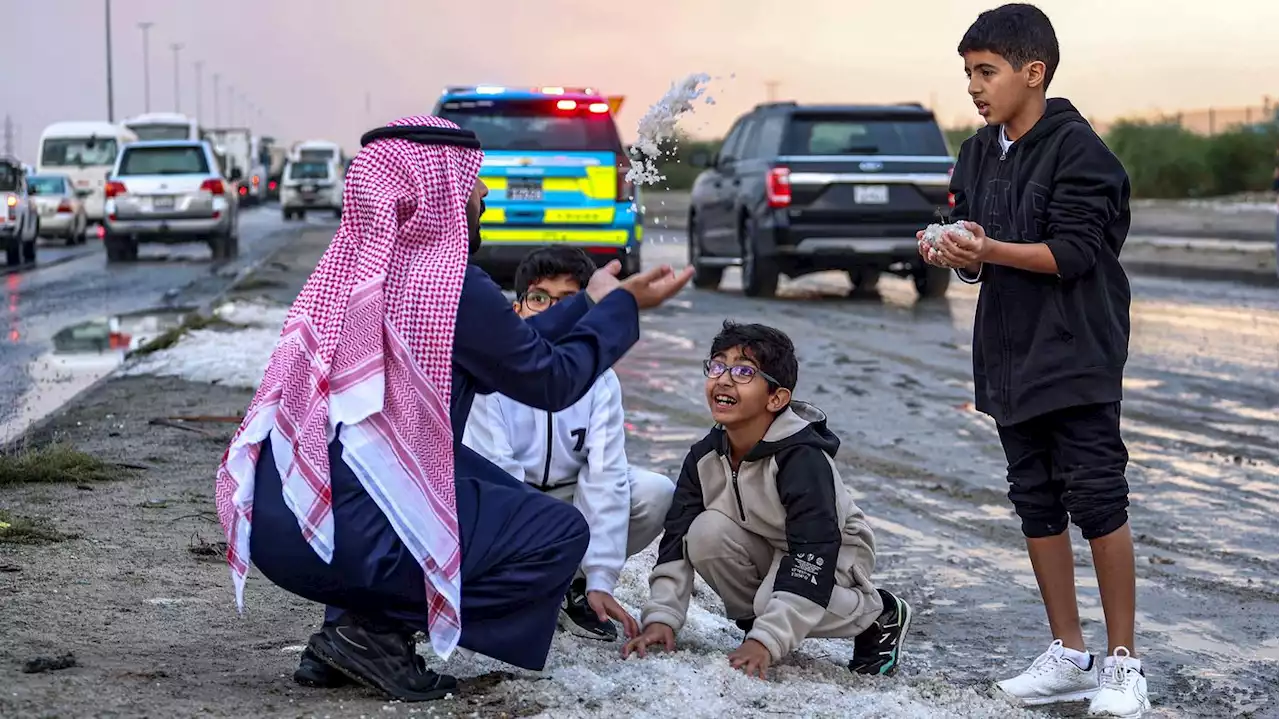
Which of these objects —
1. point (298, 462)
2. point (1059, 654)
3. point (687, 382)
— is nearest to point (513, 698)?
point (298, 462)

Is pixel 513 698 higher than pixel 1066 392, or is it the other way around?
pixel 1066 392

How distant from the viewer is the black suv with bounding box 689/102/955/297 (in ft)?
55.0

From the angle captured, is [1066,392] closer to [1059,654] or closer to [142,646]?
[1059,654]

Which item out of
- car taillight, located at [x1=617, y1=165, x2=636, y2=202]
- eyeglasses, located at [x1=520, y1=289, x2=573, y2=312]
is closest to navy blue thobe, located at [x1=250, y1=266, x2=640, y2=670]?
eyeglasses, located at [x1=520, y1=289, x2=573, y2=312]

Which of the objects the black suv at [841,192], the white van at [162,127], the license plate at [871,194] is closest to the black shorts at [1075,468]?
the black suv at [841,192]

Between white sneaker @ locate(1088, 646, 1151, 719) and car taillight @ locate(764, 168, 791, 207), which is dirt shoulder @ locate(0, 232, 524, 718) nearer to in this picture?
white sneaker @ locate(1088, 646, 1151, 719)

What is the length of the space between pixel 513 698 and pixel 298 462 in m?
0.76

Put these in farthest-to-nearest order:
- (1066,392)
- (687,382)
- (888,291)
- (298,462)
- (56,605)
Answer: (888,291) < (687,382) < (56,605) < (1066,392) < (298,462)

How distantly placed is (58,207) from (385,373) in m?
32.0

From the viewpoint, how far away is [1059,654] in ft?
14.5

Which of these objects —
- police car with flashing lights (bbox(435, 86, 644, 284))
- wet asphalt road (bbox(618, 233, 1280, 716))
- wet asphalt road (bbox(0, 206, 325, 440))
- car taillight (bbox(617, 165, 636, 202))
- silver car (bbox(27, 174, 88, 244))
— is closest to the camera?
wet asphalt road (bbox(618, 233, 1280, 716))

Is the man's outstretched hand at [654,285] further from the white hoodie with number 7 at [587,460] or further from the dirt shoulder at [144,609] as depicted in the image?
the dirt shoulder at [144,609]

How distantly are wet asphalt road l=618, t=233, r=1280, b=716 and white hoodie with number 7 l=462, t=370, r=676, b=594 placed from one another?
2.98ft

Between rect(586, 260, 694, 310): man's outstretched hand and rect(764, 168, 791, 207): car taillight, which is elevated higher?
rect(586, 260, 694, 310): man's outstretched hand
